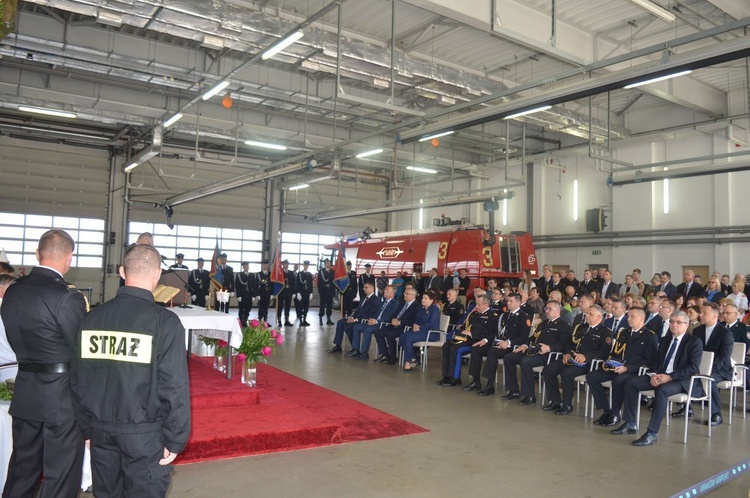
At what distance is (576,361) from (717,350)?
1.54 meters

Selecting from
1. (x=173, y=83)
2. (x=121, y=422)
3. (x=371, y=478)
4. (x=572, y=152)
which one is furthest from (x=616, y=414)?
(x=572, y=152)

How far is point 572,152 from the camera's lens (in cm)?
1595

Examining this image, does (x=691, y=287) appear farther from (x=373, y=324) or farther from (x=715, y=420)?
(x=373, y=324)

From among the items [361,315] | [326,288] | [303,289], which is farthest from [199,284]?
[361,315]

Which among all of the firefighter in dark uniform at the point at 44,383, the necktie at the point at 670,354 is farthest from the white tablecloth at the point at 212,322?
the necktie at the point at 670,354

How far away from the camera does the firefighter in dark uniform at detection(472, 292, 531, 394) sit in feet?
23.5

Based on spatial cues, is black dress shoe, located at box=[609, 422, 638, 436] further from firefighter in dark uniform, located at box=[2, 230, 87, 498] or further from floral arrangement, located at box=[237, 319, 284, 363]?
firefighter in dark uniform, located at box=[2, 230, 87, 498]

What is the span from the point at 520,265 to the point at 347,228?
10.6 m

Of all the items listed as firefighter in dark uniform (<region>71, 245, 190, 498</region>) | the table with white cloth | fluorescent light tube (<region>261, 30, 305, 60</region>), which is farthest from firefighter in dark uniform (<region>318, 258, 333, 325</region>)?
firefighter in dark uniform (<region>71, 245, 190, 498</region>)

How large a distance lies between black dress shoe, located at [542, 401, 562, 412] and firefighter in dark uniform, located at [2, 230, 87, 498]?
5073 millimetres

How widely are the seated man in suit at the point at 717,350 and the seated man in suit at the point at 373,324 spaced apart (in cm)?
475

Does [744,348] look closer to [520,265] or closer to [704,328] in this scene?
[704,328]

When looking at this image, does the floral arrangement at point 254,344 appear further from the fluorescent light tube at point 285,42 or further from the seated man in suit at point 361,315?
the seated man in suit at point 361,315

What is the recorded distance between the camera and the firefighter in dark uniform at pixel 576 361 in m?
6.27
